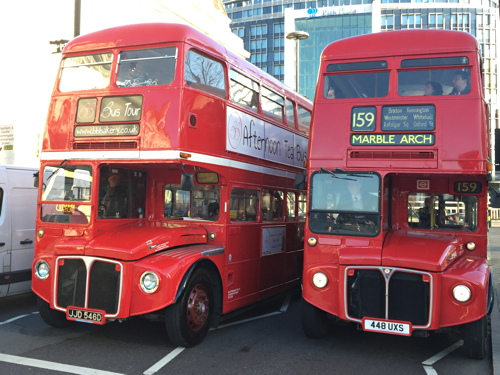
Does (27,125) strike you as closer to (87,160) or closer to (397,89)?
(87,160)

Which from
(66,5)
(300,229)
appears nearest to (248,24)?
(66,5)

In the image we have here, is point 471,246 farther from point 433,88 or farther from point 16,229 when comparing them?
point 16,229

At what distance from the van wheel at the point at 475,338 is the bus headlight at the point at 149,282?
364 centimetres

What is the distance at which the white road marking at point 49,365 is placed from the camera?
17.8 ft

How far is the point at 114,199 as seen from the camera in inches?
285

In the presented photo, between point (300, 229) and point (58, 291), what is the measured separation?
545cm

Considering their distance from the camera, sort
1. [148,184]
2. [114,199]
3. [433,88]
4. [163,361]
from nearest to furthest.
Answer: [163,361]
[433,88]
[114,199]
[148,184]

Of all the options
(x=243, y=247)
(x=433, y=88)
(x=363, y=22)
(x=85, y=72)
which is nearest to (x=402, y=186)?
(x=433, y=88)

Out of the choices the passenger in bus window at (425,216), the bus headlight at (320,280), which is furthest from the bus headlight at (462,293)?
the passenger in bus window at (425,216)

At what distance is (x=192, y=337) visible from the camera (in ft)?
20.9

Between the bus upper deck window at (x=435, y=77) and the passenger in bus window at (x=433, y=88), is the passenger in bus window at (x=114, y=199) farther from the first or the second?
the passenger in bus window at (x=433, y=88)

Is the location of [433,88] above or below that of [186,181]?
above

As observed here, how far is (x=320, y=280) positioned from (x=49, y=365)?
327cm

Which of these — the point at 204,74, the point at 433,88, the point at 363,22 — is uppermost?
the point at 363,22
